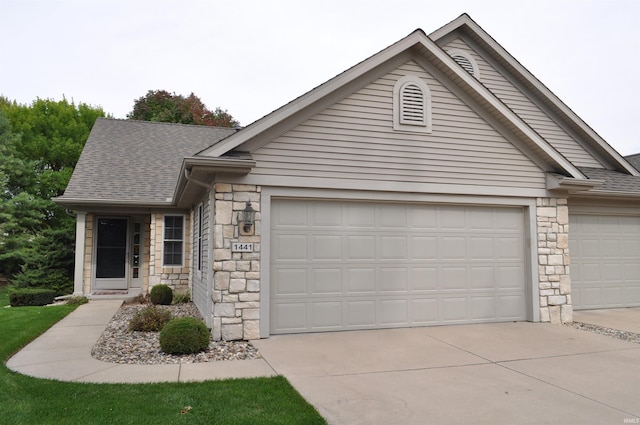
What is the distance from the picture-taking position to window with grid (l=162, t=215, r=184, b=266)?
12461 mm

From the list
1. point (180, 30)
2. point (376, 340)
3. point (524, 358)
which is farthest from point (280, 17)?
point (524, 358)

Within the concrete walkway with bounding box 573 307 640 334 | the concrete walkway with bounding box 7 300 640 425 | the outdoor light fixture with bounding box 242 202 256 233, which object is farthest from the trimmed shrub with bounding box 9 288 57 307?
the concrete walkway with bounding box 573 307 640 334

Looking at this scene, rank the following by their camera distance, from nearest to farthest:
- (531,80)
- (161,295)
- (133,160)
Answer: (531,80) → (161,295) → (133,160)

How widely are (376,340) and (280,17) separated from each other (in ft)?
26.5

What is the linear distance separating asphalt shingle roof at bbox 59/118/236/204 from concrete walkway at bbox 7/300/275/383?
19.7 feet

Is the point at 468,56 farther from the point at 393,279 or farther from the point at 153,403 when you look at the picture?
the point at 153,403

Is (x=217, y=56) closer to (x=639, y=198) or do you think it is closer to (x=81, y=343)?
(x=81, y=343)

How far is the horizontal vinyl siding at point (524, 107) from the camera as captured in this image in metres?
11.2

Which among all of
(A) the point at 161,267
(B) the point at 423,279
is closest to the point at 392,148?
(B) the point at 423,279

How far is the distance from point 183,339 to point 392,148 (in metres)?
4.65

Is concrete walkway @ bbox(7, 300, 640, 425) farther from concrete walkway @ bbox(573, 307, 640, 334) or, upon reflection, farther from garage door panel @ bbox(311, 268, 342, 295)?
concrete walkway @ bbox(573, 307, 640, 334)

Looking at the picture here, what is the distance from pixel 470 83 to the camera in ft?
26.6

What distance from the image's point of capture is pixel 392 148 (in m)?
7.93

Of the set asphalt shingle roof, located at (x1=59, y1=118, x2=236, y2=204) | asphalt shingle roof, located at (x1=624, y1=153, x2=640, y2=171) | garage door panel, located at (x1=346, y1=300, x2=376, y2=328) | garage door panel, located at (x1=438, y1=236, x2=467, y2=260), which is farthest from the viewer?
asphalt shingle roof, located at (x1=624, y1=153, x2=640, y2=171)
